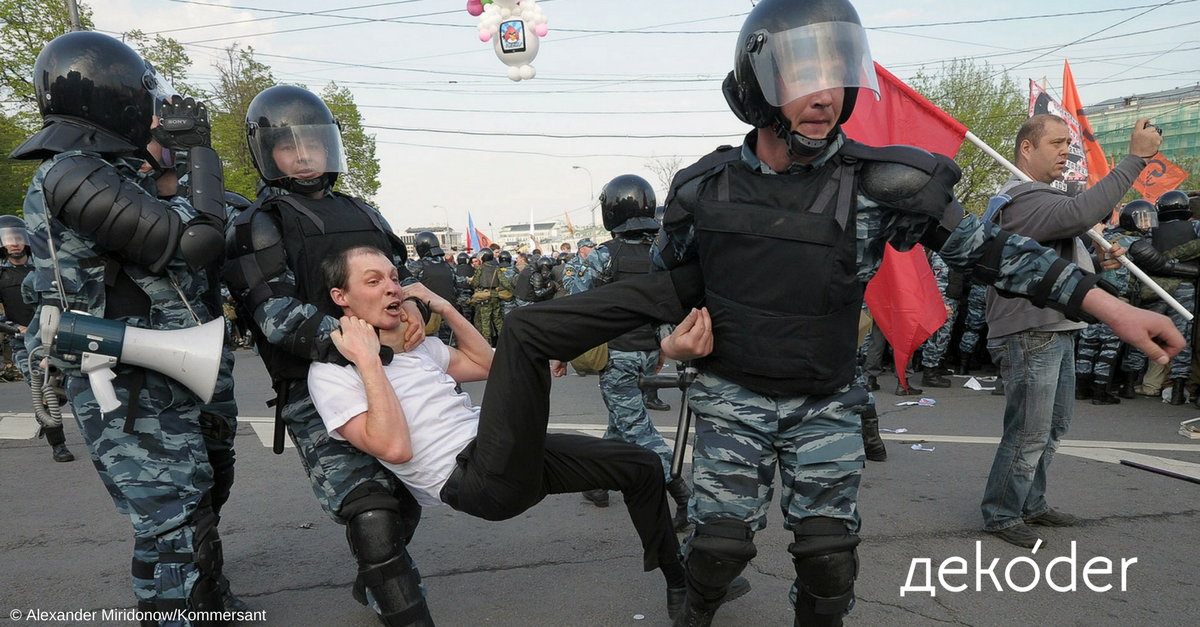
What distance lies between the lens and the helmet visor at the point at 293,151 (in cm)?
309

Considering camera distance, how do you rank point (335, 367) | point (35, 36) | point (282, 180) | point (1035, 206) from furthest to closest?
1. point (35, 36)
2. point (1035, 206)
3. point (282, 180)
4. point (335, 367)

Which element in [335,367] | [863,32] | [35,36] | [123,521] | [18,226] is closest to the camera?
[863,32]

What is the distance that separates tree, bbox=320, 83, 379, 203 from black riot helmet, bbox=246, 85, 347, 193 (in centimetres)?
3017

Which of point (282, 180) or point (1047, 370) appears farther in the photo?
point (1047, 370)

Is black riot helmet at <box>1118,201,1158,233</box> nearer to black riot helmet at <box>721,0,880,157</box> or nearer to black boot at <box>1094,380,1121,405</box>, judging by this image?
black boot at <box>1094,380,1121,405</box>

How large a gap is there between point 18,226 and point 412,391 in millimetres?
7395

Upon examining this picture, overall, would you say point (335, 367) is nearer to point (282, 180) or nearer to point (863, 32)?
point (282, 180)

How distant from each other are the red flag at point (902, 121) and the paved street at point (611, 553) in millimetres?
2178

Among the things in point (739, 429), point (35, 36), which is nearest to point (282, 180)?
point (739, 429)

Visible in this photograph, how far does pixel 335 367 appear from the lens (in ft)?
8.62

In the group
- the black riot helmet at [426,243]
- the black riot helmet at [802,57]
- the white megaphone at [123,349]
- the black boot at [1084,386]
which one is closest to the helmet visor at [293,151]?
the white megaphone at [123,349]

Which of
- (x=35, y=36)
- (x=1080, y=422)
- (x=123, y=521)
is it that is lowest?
(x=1080, y=422)

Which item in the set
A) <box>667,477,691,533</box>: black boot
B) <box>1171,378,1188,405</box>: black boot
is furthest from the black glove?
<box>667,477,691,533</box>: black boot

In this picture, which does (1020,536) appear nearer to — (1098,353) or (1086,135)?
(1086,135)
